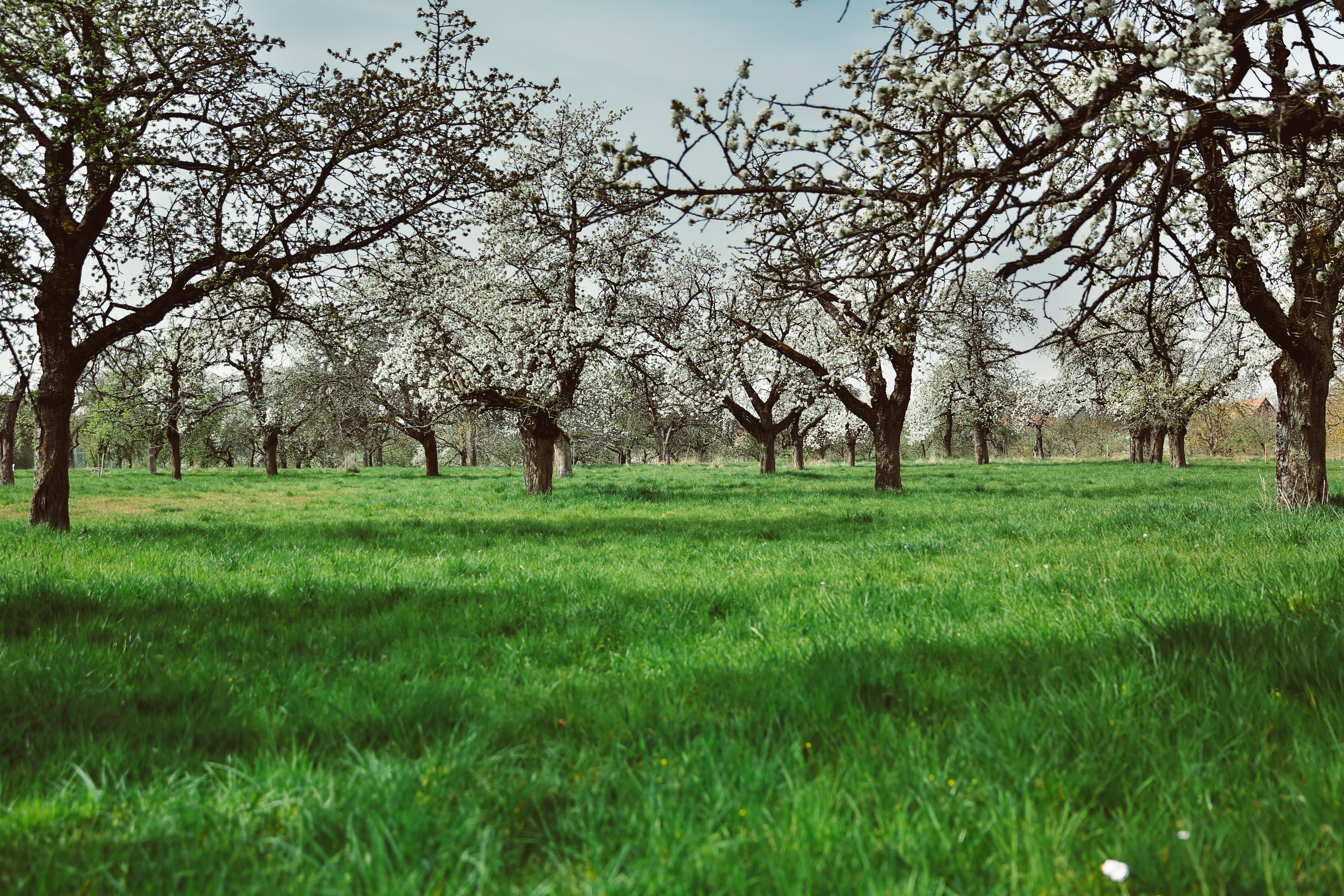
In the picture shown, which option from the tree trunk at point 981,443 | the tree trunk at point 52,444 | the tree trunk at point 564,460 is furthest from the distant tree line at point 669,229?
the tree trunk at point 981,443

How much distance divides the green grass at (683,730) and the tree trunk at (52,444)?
634cm

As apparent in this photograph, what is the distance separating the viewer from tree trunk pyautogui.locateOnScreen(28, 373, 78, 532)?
11188mm

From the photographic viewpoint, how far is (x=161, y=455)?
3209 inches

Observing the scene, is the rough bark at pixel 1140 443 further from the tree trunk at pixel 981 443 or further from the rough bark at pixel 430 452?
the rough bark at pixel 430 452

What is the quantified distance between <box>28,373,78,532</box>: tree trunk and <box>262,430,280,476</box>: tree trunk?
2839 centimetres

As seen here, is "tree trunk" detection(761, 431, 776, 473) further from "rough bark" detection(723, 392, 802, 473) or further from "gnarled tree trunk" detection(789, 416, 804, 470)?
"gnarled tree trunk" detection(789, 416, 804, 470)

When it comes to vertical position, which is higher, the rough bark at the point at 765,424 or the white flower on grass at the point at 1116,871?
the rough bark at the point at 765,424

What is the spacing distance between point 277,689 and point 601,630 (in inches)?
82.0

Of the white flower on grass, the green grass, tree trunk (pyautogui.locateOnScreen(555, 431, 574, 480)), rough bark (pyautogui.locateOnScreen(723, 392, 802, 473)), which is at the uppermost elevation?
rough bark (pyautogui.locateOnScreen(723, 392, 802, 473))

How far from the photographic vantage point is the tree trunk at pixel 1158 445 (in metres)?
43.3

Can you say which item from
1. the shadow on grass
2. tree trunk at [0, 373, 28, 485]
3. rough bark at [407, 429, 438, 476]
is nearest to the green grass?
the shadow on grass

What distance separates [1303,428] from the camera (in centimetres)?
1091

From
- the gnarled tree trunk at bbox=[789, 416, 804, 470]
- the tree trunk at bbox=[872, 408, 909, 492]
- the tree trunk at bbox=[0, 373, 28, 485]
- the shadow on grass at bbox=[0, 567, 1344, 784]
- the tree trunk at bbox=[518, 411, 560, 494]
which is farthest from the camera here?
the gnarled tree trunk at bbox=[789, 416, 804, 470]

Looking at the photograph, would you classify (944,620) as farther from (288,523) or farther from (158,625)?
(288,523)
